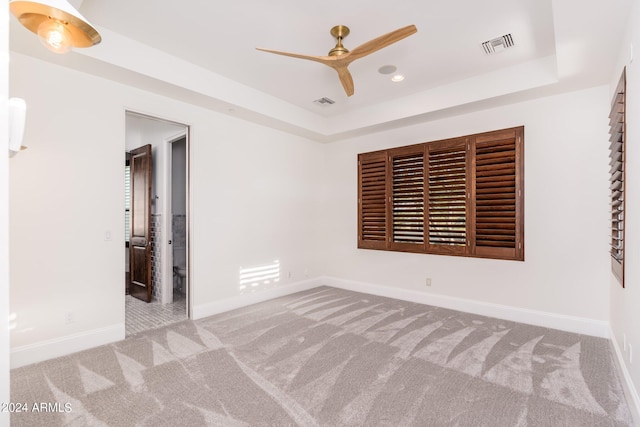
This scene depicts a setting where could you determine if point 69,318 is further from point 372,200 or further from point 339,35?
point 372,200

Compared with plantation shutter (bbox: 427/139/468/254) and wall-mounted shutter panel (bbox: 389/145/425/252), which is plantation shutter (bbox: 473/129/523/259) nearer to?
plantation shutter (bbox: 427/139/468/254)

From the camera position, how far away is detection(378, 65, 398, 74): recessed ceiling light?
3420 mm

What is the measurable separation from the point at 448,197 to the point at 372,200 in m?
1.19

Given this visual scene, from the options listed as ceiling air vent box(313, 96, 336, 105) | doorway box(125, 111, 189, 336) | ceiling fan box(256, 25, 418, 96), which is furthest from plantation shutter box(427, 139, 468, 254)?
doorway box(125, 111, 189, 336)

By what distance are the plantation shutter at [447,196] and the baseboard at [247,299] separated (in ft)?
6.94

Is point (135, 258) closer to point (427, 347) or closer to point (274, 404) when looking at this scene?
point (274, 404)

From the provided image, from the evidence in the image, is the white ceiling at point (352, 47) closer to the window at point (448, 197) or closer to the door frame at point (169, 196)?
the door frame at point (169, 196)

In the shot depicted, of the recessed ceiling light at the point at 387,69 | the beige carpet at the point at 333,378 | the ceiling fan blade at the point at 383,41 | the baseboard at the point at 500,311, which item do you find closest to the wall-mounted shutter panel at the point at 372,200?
the baseboard at the point at 500,311

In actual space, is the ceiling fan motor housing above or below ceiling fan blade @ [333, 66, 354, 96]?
above

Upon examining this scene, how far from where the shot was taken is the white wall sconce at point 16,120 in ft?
4.34

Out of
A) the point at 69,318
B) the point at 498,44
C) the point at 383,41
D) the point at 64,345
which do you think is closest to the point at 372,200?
the point at 498,44

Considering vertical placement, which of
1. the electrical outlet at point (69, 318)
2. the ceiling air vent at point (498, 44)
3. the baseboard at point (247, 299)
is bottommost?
the baseboard at point (247, 299)

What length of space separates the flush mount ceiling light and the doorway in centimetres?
287

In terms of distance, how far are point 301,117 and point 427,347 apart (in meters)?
3.48
